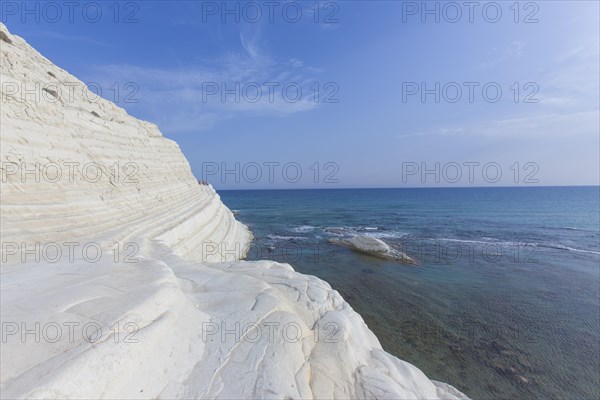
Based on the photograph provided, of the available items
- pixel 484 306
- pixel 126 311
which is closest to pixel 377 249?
pixel 484 306

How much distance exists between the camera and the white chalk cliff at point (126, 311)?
265cm

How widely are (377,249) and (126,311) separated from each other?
1680 cm

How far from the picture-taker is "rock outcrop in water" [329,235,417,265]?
1730 centimetres

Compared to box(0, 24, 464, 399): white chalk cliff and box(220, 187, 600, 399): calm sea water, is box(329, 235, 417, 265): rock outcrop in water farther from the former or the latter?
box(0, 24, 464, 399): white chalk cliff

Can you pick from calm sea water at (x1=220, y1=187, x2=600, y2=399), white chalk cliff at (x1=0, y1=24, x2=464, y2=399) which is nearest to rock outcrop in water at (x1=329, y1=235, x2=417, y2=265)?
calm sea water at (x1=220, y1=187, x2=600, y2=399)

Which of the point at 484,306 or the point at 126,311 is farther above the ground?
the point at 126,311

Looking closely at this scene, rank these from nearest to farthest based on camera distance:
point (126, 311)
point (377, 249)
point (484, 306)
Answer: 1. point (126, 311)
2. point (484, 306)
3. point (377, 249)

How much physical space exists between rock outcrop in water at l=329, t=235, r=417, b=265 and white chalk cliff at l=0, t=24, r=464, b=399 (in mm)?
12167

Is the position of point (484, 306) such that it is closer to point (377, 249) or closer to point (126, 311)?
point (377, 249)

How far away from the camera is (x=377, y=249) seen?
59.6ft

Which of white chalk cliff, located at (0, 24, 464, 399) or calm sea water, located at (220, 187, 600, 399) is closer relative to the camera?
white chalk cliff, located at (0, 24, 464, 399)

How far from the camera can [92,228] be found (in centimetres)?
777

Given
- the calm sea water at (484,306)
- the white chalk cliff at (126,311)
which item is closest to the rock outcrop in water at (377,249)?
the calm sea water at (484,306)

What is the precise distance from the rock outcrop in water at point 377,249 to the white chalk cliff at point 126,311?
12167mm
